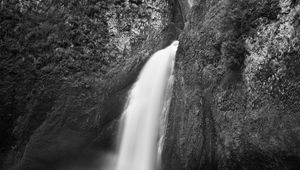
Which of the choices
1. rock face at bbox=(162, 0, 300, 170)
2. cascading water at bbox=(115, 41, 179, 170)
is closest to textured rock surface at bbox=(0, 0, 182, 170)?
cascading water at bbox=(115, 41, 179, 170)

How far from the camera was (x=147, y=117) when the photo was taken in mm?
9141

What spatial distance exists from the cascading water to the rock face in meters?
0.53

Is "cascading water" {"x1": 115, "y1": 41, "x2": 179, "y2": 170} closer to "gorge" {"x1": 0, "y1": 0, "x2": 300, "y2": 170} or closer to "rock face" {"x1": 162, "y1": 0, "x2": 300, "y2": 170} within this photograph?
"gorge" {"x1": 0, "y1": 0, "x2": 300, "y2": 170}

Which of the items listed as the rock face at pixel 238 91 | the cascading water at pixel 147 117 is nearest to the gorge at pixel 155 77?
the rock face at pixel 238 91

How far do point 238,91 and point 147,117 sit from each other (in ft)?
10.4

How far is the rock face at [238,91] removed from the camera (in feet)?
18.6

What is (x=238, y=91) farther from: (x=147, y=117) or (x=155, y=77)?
(x=155, y=77)

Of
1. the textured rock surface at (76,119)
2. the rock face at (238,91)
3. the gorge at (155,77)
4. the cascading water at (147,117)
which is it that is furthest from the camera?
the textured rock surface at (76,119)

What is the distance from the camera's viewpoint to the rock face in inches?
Result: 223

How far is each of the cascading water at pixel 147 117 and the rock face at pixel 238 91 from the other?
0.53m

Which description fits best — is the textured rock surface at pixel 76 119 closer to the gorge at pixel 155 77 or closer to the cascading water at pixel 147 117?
the gorge at pixel 155 77

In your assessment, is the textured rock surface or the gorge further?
the textured rock surface

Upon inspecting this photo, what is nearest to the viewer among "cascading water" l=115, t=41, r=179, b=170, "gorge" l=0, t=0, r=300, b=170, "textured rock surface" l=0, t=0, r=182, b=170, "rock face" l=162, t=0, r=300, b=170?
"rock face" l=162, t=0, r=300, b=170

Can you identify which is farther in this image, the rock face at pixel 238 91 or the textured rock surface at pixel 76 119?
the textured rock surface at pixel 76 119
